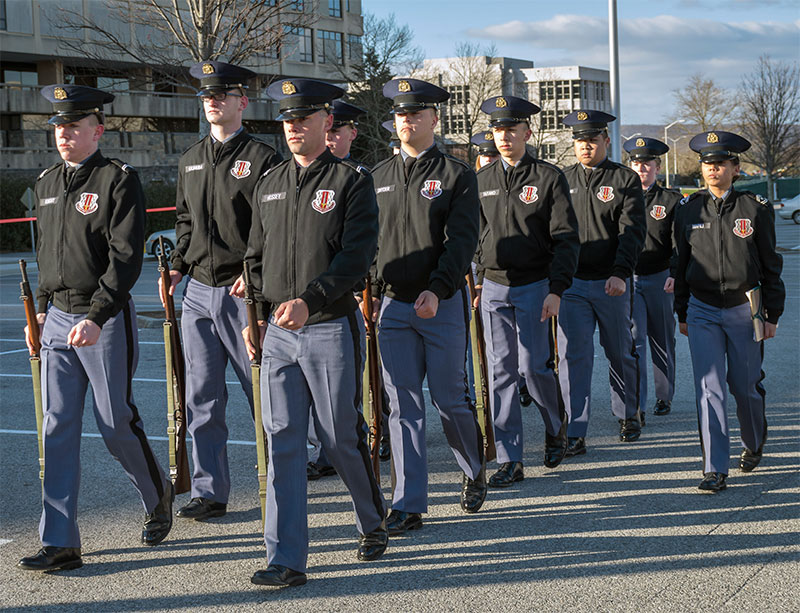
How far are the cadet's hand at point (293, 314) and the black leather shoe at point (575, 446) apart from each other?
3.36m

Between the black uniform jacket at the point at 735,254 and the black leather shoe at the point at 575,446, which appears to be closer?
the black uniform jacket at the point at 735,254

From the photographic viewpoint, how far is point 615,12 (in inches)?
835

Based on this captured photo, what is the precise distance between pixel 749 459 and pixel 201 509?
3.59m

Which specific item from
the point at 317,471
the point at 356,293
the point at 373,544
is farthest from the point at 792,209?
the point at 373,544

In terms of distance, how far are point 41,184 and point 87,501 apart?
6.80 feet

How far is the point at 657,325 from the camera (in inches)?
372

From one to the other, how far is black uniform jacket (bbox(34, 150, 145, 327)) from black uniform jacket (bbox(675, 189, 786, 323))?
3581mm

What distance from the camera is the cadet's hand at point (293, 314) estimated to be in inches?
195

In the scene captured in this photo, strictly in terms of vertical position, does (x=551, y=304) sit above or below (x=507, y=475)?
above

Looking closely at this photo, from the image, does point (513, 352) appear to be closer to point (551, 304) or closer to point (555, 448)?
point (551, 304)

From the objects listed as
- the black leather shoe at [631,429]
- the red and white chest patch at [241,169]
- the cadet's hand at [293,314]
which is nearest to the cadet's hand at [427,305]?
the cadet's hand at [293,314]

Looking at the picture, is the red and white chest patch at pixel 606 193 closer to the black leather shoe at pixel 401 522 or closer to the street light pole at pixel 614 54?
the black leather shoe at pixel 401 522

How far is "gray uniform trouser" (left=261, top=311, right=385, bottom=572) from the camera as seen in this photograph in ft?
16.9

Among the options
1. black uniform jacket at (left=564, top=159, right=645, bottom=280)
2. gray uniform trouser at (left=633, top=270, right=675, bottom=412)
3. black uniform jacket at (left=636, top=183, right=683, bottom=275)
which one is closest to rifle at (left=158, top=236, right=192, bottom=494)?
Answer: black uniform jacket at (left=564, top=159, right=645, bottom=280)
